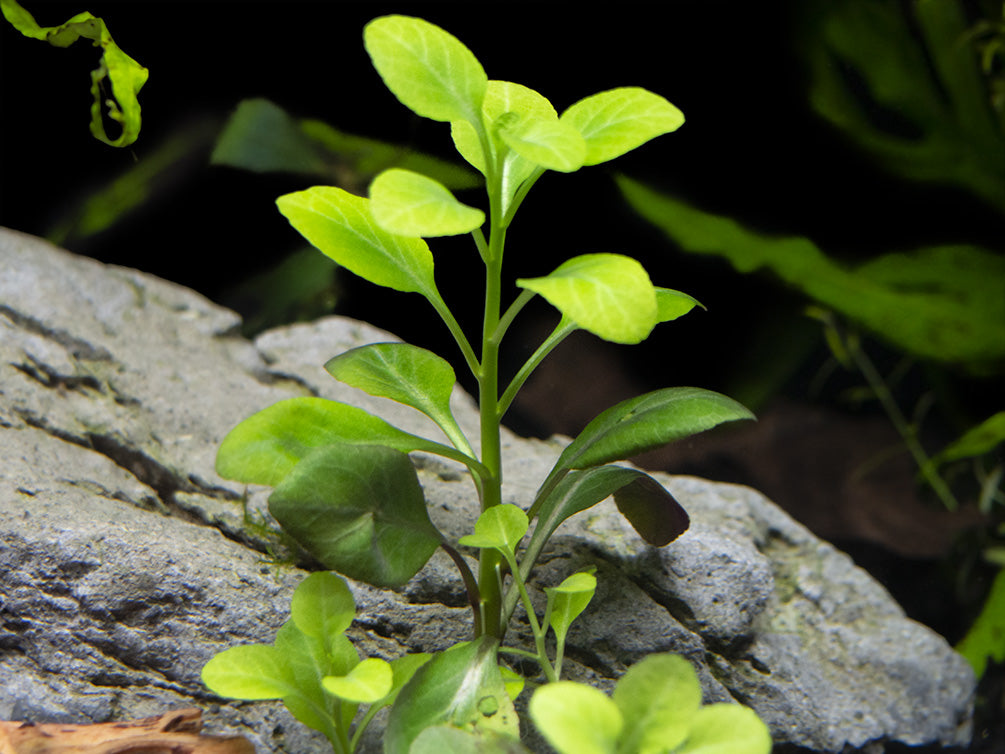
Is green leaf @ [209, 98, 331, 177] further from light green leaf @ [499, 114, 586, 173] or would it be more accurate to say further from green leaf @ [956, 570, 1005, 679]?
green leaf @ [956, 570, 1005, 679]

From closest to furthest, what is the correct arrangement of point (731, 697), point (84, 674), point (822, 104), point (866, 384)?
point (84, 674)
point (731, 697)
point (822, 104)
point (866, 384)

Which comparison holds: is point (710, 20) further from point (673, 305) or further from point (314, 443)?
point (314, 443)

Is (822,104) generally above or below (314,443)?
above

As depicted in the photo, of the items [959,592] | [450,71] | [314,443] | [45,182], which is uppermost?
[450,71]

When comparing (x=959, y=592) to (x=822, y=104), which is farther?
(x=959, y=592)

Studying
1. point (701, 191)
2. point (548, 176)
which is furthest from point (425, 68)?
point (701, 191)

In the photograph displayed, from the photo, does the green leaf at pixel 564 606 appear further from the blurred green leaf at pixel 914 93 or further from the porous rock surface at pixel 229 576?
the blurred green leaf at pixel 914 93

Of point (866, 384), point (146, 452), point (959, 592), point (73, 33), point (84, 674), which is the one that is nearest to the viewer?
point (84, 674)

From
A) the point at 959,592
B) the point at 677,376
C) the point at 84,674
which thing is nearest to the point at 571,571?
the point at 84,674
